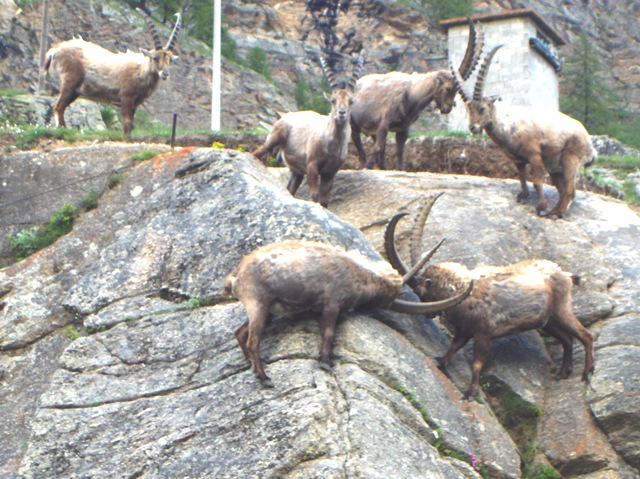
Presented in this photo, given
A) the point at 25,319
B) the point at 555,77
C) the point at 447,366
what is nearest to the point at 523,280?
the point at 447,366

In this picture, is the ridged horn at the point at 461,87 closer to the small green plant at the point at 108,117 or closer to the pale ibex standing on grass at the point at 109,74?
the pale ibex standing on grass at the point at 109,74

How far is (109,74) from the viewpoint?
18.4 m

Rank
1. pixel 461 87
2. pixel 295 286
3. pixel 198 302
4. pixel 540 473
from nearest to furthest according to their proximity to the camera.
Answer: pixel 295 286 → pixel 540 473 → pixel 198 302 → pixel 461 87

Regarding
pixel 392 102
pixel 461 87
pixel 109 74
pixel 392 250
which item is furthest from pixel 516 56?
pixel 392 250

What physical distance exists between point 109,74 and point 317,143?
4.93 metres

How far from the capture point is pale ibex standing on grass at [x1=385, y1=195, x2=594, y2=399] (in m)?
12.6

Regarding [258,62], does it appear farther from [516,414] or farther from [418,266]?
[516,414]

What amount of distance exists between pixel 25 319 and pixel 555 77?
85.9ft

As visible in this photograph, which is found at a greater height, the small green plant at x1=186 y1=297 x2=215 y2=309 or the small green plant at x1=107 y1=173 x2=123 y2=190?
the small green plant at x1=107 y1=173 x2=123 y2=190

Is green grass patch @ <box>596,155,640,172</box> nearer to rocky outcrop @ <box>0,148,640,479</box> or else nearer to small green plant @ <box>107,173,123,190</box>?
rocky outcrop @ <box>0,148,640,479</box>

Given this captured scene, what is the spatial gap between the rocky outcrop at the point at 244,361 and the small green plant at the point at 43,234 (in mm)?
261

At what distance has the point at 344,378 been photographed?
424 inches

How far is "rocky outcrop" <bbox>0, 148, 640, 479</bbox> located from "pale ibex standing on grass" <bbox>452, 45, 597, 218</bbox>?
0.61 metres

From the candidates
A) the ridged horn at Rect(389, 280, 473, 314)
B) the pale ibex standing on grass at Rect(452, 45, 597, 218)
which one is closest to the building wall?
the pale ibex standing on grass at Rect(452, 45, 597, 218)
